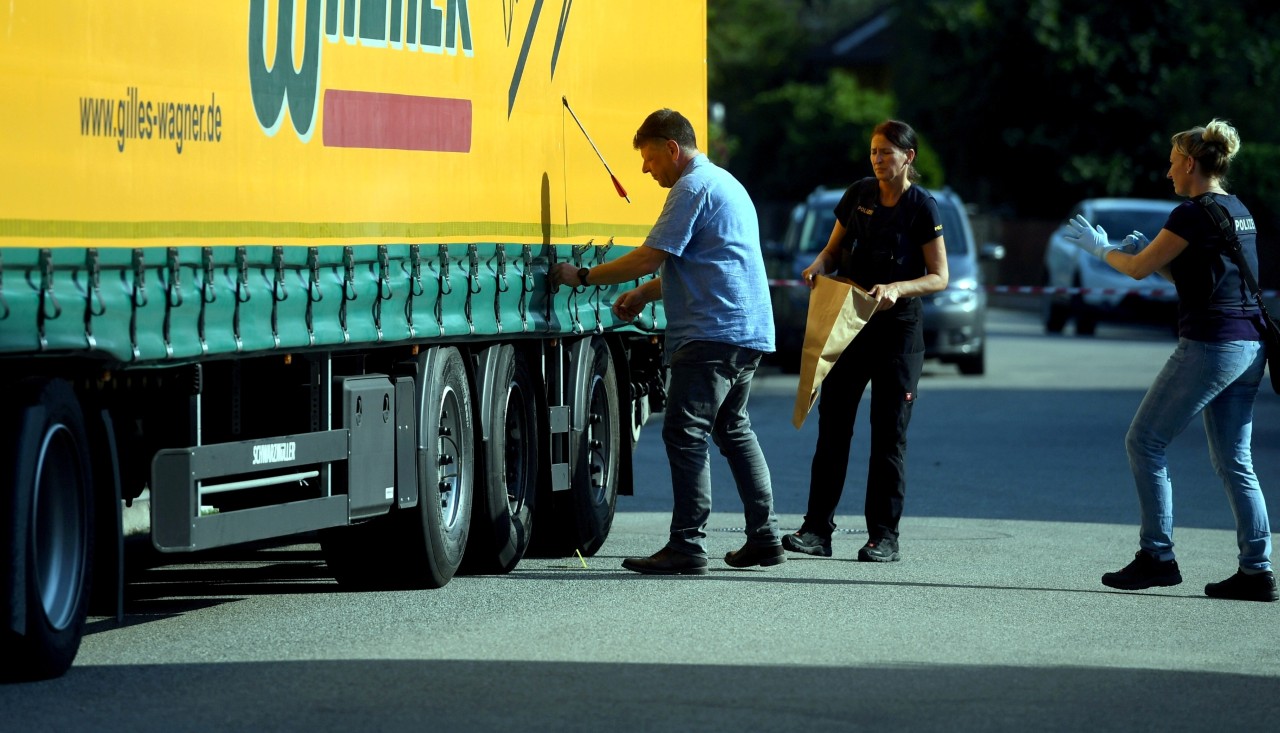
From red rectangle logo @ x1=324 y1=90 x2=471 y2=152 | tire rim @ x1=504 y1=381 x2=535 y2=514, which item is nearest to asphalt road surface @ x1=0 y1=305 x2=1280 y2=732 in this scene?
tire rim @ x1=504 y1=381 x2=535 y2=514

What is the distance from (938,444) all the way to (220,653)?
10.1m

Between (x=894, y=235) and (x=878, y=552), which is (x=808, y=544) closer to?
(x=878, y=552)

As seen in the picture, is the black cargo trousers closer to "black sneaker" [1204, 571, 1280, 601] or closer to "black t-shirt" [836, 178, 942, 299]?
"black t-shirt" [836, 178, 942, 299]

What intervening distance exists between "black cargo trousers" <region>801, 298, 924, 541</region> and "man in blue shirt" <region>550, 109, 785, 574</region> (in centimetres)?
67

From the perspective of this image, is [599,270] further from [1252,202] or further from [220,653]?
[1252,202]

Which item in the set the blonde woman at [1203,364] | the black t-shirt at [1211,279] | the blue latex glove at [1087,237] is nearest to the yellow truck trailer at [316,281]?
the blue latex glove at [1087,237]

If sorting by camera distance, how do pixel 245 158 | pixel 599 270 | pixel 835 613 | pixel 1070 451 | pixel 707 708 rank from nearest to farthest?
pixel 707 708 → pixel 245 158 → pixel 835 613 → pixel 599 270 → pixel 1070 451

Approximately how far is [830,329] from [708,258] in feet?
2.42

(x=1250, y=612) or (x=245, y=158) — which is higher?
(x=245, y=158)

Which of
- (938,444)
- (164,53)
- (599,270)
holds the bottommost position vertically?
(938,444)

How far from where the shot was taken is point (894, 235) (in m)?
10.4

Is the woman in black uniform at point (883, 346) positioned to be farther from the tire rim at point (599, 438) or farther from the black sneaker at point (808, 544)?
the tire rim at point (599, 438)

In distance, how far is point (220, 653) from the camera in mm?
7602

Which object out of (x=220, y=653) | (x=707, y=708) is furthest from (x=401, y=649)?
(x=707, y=708)
